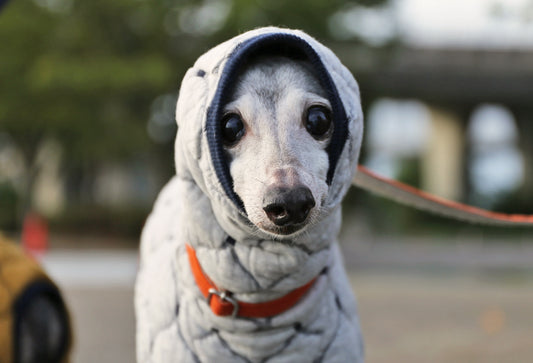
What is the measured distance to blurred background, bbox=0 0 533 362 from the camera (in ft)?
20.7

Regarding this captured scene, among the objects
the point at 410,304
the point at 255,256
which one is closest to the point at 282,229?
the point at 255,256

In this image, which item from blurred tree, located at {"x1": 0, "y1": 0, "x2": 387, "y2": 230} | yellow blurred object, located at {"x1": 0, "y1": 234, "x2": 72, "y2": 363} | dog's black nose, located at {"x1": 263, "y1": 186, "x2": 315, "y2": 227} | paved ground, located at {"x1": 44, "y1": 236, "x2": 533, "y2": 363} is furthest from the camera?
blurred tree, located at {"x1": 0, "y1": 0, "x2": 387, "y2": 230}

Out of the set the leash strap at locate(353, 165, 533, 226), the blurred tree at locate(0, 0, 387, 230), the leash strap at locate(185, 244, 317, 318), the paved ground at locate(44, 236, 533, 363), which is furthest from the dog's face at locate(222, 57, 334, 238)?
the blurred tree at locate(0, 0, 387, 230)

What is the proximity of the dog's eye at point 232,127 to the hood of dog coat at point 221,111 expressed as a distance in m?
0.03

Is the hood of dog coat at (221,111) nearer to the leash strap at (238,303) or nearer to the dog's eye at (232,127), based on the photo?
the dog's eye at (232,127)

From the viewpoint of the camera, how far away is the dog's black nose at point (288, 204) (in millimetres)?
1437

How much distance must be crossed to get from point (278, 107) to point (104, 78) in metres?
10.6

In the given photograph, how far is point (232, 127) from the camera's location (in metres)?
1.56

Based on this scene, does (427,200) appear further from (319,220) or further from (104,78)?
(104,78)

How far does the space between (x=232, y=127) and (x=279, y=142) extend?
14cm

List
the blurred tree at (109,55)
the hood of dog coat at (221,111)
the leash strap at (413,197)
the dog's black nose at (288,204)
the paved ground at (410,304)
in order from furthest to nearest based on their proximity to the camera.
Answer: the blurred tree at (109,55) → the paved ground at (410,304) → the leash strap at (413,197) → the hood of dog coat at (221,111) → the dog's black nose at (288,204)

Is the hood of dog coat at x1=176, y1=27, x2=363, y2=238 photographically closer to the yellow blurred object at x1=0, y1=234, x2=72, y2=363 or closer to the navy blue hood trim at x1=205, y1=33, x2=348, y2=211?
the navy blue hood trim at x1=205, y1=33, x2=348, y2=211

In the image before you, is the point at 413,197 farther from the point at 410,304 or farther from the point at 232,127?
the point at 410,304

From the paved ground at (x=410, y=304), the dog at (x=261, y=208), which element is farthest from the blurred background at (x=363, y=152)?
the dog at (x=261, y=208)
